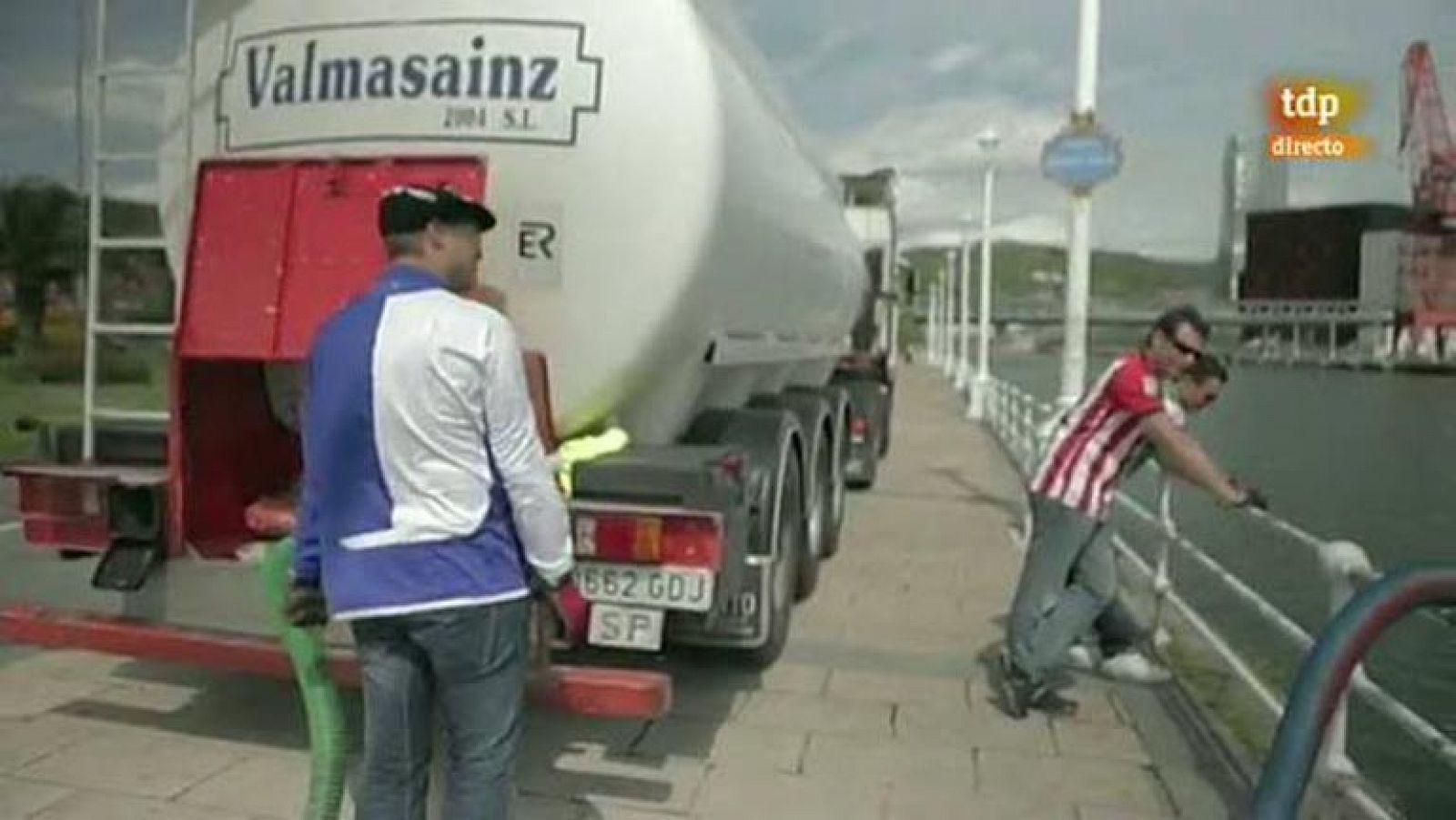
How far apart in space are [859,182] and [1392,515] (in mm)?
8211

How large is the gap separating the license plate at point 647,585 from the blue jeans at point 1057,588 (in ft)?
5.76

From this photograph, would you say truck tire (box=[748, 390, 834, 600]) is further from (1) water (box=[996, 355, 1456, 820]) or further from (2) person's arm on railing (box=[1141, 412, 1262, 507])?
(1) water (box=[996, 355, 1456, 820])

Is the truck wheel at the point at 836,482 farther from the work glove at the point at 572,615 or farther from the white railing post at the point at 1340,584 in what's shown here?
the white railing post at the point at 1340,584

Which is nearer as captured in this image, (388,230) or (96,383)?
(388,230)

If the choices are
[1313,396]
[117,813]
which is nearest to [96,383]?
[117,813]

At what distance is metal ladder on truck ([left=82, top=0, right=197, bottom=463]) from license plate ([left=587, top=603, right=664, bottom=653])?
189cm

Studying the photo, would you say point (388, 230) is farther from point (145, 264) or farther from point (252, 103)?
point (145, 264)

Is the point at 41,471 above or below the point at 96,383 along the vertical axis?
below

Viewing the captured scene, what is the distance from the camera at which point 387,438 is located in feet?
9.18

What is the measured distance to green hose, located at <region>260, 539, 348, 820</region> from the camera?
346 cm

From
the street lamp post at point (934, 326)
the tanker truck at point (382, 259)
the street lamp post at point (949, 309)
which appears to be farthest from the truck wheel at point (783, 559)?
the street lamp post at point (934, 326)

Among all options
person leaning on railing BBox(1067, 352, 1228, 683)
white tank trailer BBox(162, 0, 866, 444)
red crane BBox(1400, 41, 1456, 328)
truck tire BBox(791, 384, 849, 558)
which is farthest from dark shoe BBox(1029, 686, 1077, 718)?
red crane BBox(1400, 41, 1456, 328)

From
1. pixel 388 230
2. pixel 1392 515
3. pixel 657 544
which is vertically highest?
pixel 388 230

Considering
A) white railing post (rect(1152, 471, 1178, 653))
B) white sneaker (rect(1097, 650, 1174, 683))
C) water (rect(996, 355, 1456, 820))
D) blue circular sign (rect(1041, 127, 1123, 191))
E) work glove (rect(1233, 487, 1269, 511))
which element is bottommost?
water (rect(996, 355, 1456, 820))
